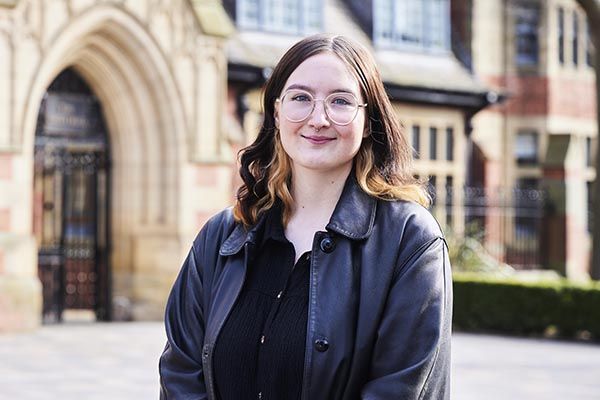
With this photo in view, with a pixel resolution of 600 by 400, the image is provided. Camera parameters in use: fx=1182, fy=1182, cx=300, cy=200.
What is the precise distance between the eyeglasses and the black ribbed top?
1.05 ft

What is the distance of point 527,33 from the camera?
2511 cm

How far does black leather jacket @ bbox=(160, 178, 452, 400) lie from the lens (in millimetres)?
2967

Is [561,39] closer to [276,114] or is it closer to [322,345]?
[276,114]

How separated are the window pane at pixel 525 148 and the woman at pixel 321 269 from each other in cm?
2221

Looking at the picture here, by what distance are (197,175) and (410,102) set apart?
619cm

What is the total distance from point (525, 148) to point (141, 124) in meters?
11.1

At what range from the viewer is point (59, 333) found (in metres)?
14.8

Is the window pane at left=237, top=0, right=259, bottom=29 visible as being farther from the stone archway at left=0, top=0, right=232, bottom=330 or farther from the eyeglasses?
the eyeglasses

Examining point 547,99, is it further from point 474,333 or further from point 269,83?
point 269,83

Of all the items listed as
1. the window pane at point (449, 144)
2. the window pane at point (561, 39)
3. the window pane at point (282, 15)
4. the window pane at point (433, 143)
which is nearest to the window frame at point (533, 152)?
the window pane at point (561, 39)

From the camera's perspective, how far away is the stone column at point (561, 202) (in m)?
23.0

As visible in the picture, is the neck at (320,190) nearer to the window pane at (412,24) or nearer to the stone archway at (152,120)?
the stone archway at (152,120)

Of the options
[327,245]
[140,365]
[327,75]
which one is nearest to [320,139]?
[327,75]

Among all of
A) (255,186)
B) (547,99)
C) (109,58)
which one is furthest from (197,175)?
(255,186)
